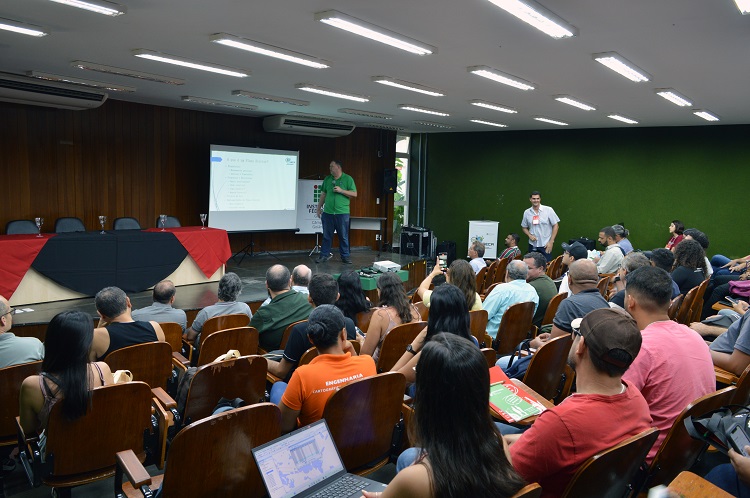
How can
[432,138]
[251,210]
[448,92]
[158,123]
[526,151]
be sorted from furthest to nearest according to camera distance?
1. [432,138]
2. [526,151]
3. [251,210]
4. [158,123]
5. [448,92]

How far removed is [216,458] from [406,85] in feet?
19.4

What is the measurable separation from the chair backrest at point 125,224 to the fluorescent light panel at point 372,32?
5998 millimetres

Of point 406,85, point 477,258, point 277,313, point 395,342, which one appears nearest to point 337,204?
point 406,85

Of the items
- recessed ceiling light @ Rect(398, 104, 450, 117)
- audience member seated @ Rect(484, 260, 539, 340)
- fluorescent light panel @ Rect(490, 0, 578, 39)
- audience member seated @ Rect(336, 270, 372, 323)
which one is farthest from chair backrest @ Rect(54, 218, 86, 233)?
fluorescent light panel @ Rect(490, 0, 578, 39)

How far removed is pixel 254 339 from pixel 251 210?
7.23m

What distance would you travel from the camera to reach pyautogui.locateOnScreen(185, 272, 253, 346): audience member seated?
14.3 feet

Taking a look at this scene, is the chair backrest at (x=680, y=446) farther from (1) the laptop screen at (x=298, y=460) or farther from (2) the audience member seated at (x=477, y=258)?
(2) the audience member seated at (x=477, y=258)

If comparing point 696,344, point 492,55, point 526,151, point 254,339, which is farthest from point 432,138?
point 696,344

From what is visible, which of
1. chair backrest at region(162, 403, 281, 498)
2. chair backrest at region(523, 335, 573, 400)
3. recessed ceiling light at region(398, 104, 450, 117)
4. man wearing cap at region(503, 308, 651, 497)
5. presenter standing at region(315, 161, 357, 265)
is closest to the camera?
man wearing cap at region(503, 308, 651, 497)

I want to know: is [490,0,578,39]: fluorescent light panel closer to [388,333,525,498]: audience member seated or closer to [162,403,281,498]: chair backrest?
[388,333,525,498]: audience member seated

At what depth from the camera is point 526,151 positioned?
41.7 feet

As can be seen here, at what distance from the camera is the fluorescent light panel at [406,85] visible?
6682 mm

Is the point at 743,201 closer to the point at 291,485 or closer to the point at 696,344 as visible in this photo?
the point at 696,344

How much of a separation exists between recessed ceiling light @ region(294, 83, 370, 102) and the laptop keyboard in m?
6.14
